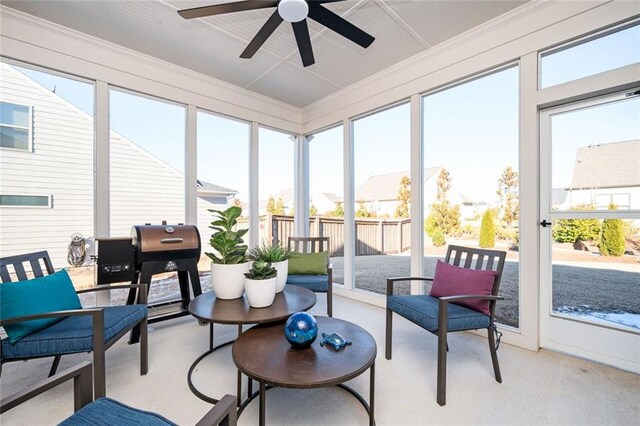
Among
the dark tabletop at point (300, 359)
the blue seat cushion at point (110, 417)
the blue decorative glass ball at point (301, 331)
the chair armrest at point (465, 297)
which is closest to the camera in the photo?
the blue seat cushion at point (110, 417)

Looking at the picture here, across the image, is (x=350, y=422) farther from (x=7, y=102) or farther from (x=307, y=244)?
(x=7, y=102)

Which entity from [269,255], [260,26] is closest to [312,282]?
[269,255]

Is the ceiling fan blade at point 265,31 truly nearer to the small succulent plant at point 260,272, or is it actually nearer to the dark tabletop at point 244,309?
the small succulent plant at point 260,272

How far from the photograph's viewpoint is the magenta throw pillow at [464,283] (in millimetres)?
2027

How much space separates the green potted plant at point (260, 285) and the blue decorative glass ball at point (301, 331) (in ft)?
1.56

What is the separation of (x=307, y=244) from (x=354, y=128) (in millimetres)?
1779

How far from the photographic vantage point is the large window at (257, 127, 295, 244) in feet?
14.1

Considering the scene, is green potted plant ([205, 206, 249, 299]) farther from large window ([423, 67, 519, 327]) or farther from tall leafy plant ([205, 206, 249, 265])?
large window ([423, 67, 519, 327])

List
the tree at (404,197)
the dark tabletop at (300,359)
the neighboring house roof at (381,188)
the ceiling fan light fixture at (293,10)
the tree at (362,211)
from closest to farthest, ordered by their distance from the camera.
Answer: the dark tabletop at (300,359), the ceiling fan light fixture at (293,10), the tree at (404,197), the neighboring house roof at (381,188), the tree at (362,211)

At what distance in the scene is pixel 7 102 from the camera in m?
2.60

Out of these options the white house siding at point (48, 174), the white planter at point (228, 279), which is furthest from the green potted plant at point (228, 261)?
the white house siding at point (48, 174)

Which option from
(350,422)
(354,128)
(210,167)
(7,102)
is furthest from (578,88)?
(7,102)

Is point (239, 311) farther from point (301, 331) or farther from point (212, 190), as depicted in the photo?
point (212, 190)

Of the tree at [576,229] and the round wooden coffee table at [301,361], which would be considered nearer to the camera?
the round wooden coffee table at [301,361]
